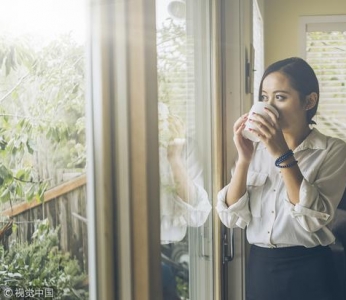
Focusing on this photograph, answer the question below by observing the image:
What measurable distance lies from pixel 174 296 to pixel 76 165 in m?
0.55

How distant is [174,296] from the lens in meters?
0.99

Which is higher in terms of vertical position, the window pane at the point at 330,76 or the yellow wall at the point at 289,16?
the yellow wall at the point at 289,16

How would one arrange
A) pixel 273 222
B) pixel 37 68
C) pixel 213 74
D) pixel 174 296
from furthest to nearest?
pixel 213 74, pixel 273 222, pixel 174 296, pixel 37 68

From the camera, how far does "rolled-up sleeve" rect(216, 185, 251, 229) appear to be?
1124 mm

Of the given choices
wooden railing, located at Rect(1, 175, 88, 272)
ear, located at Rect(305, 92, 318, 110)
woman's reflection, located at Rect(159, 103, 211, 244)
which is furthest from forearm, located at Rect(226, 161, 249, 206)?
wooden railing, located at Rect(1, 175, 88, 272)

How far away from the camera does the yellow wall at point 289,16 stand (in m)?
2.24

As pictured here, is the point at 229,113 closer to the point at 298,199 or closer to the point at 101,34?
the point at 298,199

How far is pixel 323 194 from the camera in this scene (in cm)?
103

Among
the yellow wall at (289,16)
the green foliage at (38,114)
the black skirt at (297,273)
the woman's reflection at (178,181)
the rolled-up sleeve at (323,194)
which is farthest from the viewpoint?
the yellow wall at (289,16)

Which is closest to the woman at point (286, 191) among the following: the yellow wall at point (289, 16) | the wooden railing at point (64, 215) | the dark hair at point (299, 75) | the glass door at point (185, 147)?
the dark hair at point (299, 75)

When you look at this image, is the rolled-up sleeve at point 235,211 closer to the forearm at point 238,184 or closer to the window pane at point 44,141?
the forearm at point 238,184

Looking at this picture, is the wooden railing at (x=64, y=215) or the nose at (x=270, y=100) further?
the nose at (x=270, y=100)

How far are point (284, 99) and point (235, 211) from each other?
305mm

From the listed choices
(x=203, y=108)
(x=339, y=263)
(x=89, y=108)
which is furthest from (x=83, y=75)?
(x=339, y=263)
